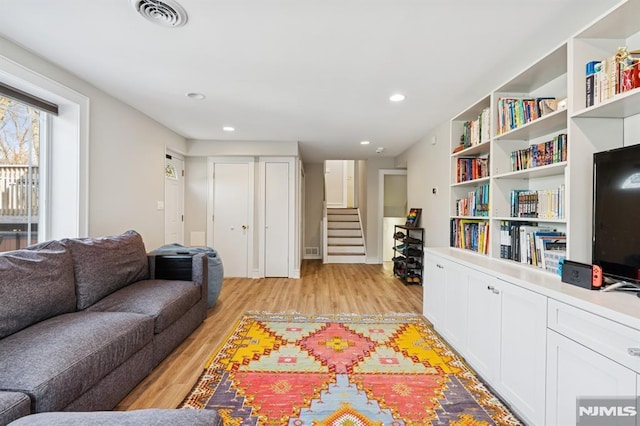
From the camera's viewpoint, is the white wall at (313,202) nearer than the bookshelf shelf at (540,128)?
No

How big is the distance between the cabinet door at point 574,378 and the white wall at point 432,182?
2.43 meters

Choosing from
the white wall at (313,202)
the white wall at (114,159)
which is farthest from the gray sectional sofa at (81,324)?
the white wall at (313,202)

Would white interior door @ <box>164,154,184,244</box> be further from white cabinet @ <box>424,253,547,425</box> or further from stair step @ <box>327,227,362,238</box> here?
white cabinet @ <box>424,253,547,425</box>

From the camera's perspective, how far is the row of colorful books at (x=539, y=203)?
1805mm

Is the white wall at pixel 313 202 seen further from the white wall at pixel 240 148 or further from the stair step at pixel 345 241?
the white wall at pixel 240 148

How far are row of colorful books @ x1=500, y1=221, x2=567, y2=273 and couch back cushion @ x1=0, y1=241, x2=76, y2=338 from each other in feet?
10.2

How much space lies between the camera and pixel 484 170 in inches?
104

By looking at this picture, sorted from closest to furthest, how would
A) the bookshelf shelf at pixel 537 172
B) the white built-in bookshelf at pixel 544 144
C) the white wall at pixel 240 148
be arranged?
the white built-in bookshelf at pixel 544 144
the bookshelf shelf at pixel 537 172
the white wall at pixel 240 148

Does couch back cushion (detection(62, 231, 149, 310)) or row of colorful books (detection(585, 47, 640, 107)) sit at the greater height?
row of colorful books (detection(585, 47, 640, 107))

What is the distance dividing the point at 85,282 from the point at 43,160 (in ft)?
4.42

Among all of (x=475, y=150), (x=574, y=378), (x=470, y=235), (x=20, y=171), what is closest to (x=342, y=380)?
(x=574, y=378)

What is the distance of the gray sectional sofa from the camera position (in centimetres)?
124

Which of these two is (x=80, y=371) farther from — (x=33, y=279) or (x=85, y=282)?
(x=85, y=282)

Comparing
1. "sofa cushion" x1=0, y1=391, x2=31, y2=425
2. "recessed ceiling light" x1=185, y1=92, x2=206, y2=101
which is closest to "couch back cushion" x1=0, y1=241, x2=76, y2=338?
"sofa cushion" x1=0, y1=391, x2=31, y2=425
